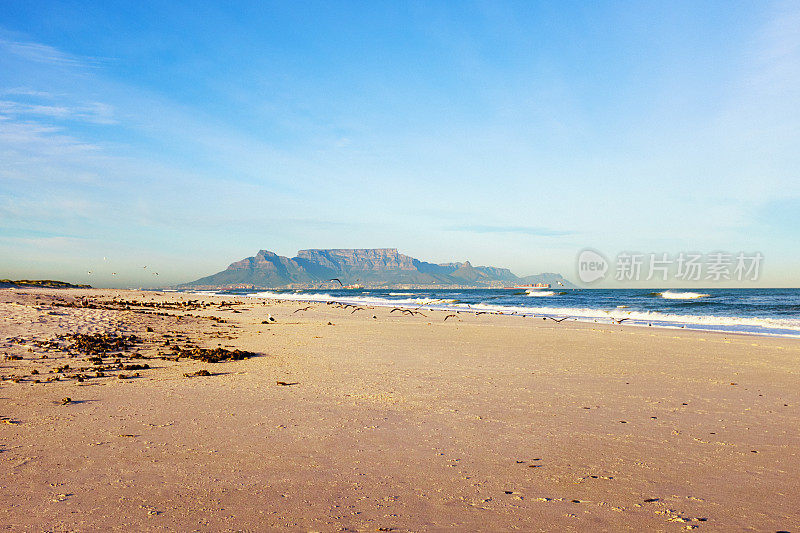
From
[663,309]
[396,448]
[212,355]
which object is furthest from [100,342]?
[663,309]

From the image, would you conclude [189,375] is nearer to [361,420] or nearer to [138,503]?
[361,420]

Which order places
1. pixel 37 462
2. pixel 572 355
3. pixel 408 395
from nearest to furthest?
1. pixel 37 462
2. pixel 408 395
3. pixel 572 355

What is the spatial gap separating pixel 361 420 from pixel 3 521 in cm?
378

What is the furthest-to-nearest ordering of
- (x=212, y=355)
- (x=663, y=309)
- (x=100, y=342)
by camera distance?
(x=663, y=309)
(x=100, y=342)
(x=212, y=355)

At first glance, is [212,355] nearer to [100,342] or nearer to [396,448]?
[100,342]

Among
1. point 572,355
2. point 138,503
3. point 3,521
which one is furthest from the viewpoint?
point 572,355

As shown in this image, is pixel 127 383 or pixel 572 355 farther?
pixel 572 355

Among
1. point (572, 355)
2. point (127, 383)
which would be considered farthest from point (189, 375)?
point (572, 355)

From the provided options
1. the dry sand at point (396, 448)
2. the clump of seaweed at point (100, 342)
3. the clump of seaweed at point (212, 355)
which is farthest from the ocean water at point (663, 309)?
the clump of seaweed at point (100, 342)

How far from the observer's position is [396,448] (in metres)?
5.23

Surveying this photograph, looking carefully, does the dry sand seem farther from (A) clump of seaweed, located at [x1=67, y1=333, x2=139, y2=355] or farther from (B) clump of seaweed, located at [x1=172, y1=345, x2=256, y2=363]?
Result: (A) clump of seaweed, located at [x1=67, y1=333, x2=139, y2=355]

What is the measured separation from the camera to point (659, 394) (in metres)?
8.20

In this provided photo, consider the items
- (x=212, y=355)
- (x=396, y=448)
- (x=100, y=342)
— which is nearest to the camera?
(x=396, y=448)

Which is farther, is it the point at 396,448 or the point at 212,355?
the point at 212,355
